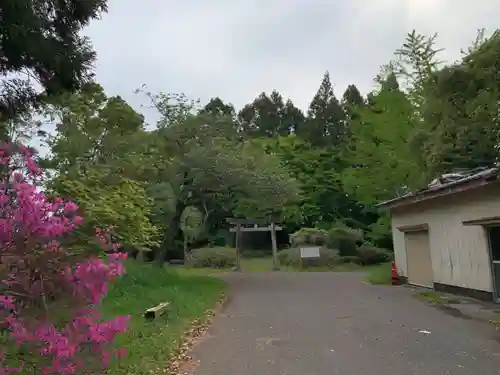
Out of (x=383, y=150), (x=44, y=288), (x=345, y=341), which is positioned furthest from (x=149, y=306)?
(x=383, y=150)

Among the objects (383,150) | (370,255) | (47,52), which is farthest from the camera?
(383,150)

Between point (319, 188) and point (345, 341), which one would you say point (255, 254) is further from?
point (345, 341)

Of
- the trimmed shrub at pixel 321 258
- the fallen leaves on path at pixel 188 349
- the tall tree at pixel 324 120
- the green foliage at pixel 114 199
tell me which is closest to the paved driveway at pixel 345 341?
the fallen leaves on path at pixel 188 349

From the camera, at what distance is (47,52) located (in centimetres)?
537

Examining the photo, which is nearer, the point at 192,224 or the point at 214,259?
the point at 214,259

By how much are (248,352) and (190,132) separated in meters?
11.8

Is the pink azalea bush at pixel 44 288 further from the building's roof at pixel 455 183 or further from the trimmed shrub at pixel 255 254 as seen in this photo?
Answer: the trimmed shrub at pixel 255 254

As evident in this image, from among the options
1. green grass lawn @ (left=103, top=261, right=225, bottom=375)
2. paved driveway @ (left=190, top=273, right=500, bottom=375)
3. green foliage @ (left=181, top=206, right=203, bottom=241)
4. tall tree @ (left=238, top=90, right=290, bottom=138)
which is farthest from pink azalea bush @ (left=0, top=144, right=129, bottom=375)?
tall tree @ (left=238, top=90, right=290, bottom=138)

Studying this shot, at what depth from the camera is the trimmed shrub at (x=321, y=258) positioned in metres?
27.8

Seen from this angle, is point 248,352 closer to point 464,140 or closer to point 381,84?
point 464,140

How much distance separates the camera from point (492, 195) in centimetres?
1193

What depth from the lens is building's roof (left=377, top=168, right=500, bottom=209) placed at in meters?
11.5

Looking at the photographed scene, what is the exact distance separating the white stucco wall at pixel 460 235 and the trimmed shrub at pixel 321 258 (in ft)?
37.2

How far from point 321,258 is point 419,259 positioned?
37.7ft
